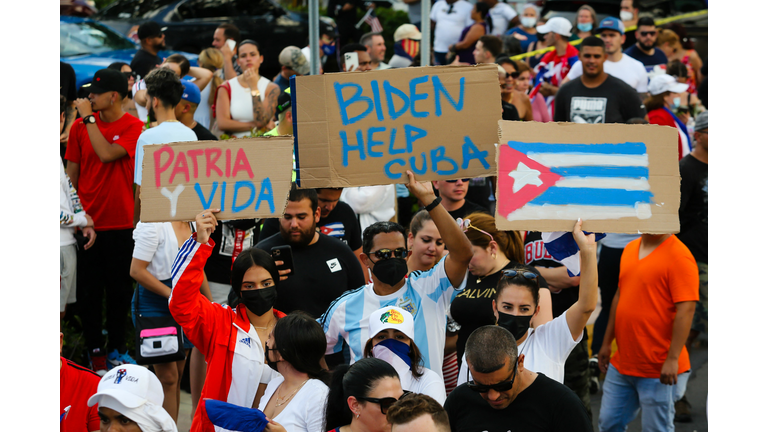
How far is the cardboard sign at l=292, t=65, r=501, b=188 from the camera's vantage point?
12.5 ft

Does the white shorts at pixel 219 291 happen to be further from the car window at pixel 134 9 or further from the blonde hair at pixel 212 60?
the car window at pixel 134 9

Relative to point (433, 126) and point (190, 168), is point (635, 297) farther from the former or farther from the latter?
point (190, 168)

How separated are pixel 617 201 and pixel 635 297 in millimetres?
1816

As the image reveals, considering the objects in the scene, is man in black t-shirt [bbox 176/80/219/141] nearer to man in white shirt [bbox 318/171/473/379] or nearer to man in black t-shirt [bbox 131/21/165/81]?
man in white shirt [bbox 318/171/473/379]

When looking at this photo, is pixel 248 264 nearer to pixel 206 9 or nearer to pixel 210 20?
pixel 210 20

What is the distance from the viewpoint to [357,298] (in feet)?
14.6

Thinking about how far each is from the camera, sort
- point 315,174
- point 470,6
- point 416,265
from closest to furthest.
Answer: point 315,174
point 416,265
point 470,6

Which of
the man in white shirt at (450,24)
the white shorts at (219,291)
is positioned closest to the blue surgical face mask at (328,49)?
the man in white shirt at (450,24)

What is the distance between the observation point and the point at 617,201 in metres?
3.60

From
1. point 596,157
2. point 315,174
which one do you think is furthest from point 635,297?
point 315,174

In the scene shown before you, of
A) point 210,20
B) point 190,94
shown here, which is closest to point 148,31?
point 190,94

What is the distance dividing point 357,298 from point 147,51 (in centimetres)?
609

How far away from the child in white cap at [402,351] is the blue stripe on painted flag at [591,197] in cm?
86

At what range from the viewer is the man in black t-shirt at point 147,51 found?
29.3 ft
